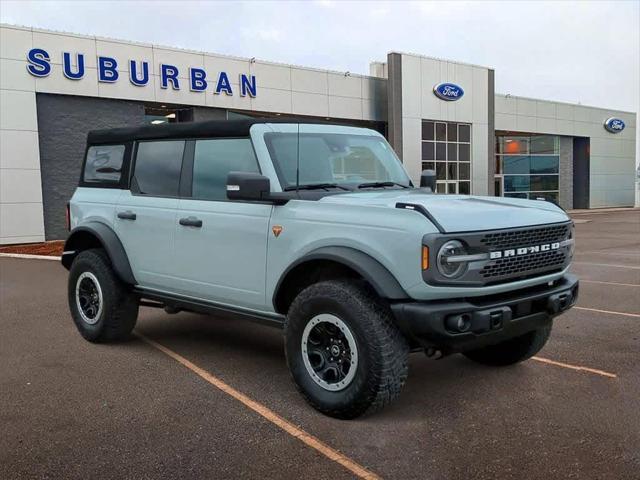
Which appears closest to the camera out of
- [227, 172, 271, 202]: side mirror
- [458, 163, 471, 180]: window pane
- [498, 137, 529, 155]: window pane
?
[227, 172, 271, 202]: side mirror

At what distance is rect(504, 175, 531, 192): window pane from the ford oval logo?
8918mm

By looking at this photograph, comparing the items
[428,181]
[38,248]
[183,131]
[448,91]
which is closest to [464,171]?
[448,91]

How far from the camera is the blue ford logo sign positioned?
30750mm

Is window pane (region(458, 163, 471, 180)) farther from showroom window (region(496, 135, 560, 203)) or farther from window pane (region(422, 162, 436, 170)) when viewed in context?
showroom window (region(496, 135, 560, 203))

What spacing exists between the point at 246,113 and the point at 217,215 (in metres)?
21.2

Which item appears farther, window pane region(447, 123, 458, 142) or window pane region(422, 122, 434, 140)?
window pane region(447, 123, 458, 142)

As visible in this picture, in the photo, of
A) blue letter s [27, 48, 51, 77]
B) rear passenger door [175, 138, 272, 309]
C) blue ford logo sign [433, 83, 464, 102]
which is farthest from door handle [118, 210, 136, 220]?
blue ford logo sign [433, 83, 464, 102]

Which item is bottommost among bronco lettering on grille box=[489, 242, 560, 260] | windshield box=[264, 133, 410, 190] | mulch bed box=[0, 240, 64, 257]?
mulch bed box=[0, 240, 64, 257]

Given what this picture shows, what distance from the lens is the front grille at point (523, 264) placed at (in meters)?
3.90

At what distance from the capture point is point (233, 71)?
24.0m

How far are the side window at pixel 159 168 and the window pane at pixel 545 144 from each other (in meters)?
38.2

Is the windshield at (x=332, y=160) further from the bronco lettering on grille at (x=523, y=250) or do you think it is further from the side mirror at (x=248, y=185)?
the bronco lettering on grille at (x=523, y=250)

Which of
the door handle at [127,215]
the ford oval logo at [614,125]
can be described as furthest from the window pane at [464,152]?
the door handle at [127,215]

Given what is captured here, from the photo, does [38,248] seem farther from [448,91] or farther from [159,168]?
[448,91]
